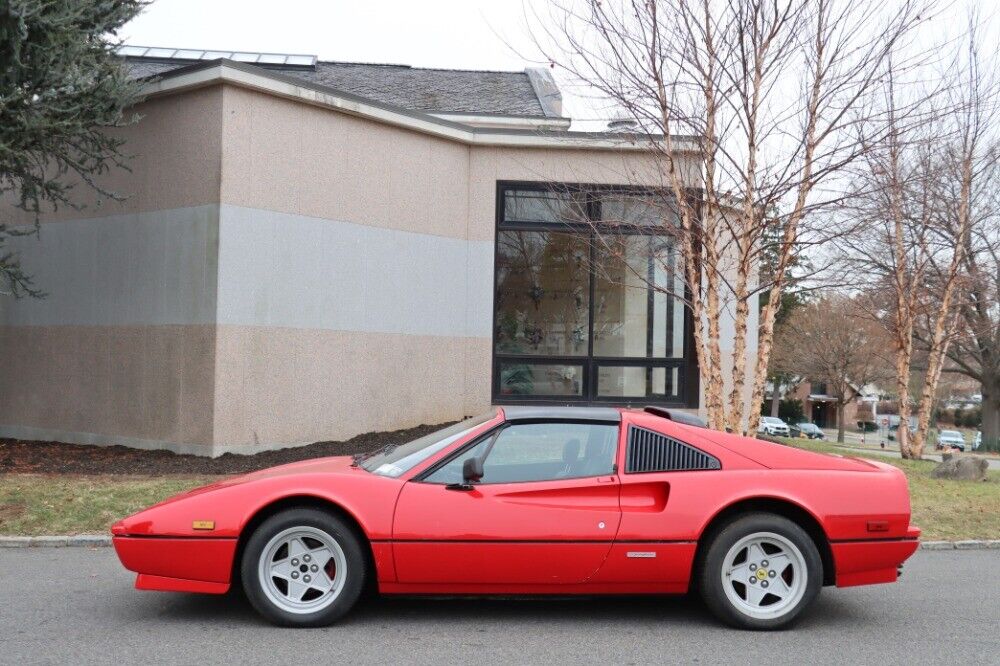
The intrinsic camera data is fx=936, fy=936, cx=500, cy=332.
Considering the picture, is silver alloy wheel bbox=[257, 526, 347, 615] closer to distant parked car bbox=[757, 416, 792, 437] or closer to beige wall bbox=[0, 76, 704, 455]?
beige wall bbox=[0, 76, 704, 455]

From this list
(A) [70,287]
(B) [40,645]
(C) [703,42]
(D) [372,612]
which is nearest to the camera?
(B) [40,645]

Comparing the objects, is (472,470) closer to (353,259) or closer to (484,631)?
(484,631)

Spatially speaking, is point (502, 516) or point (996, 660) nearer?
point (996, 660)

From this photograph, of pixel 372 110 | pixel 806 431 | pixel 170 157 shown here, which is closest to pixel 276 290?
pixel 170 157

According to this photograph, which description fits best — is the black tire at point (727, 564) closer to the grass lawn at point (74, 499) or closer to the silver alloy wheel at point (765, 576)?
the silver alloy wheel at point (765, 576)

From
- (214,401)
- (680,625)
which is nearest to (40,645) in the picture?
(680,625)

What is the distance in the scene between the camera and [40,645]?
4.91 meters

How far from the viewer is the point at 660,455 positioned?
18.3 feet

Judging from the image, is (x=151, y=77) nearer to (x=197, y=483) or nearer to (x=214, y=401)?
(x=214, y=401)

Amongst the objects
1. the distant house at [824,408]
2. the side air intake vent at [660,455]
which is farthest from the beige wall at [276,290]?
the distant house at [824,408]

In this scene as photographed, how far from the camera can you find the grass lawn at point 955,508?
892 cm

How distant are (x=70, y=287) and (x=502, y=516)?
11572 millimetres

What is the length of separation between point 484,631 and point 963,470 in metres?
10.3

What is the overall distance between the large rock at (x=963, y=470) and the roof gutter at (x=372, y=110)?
19.1 ft
